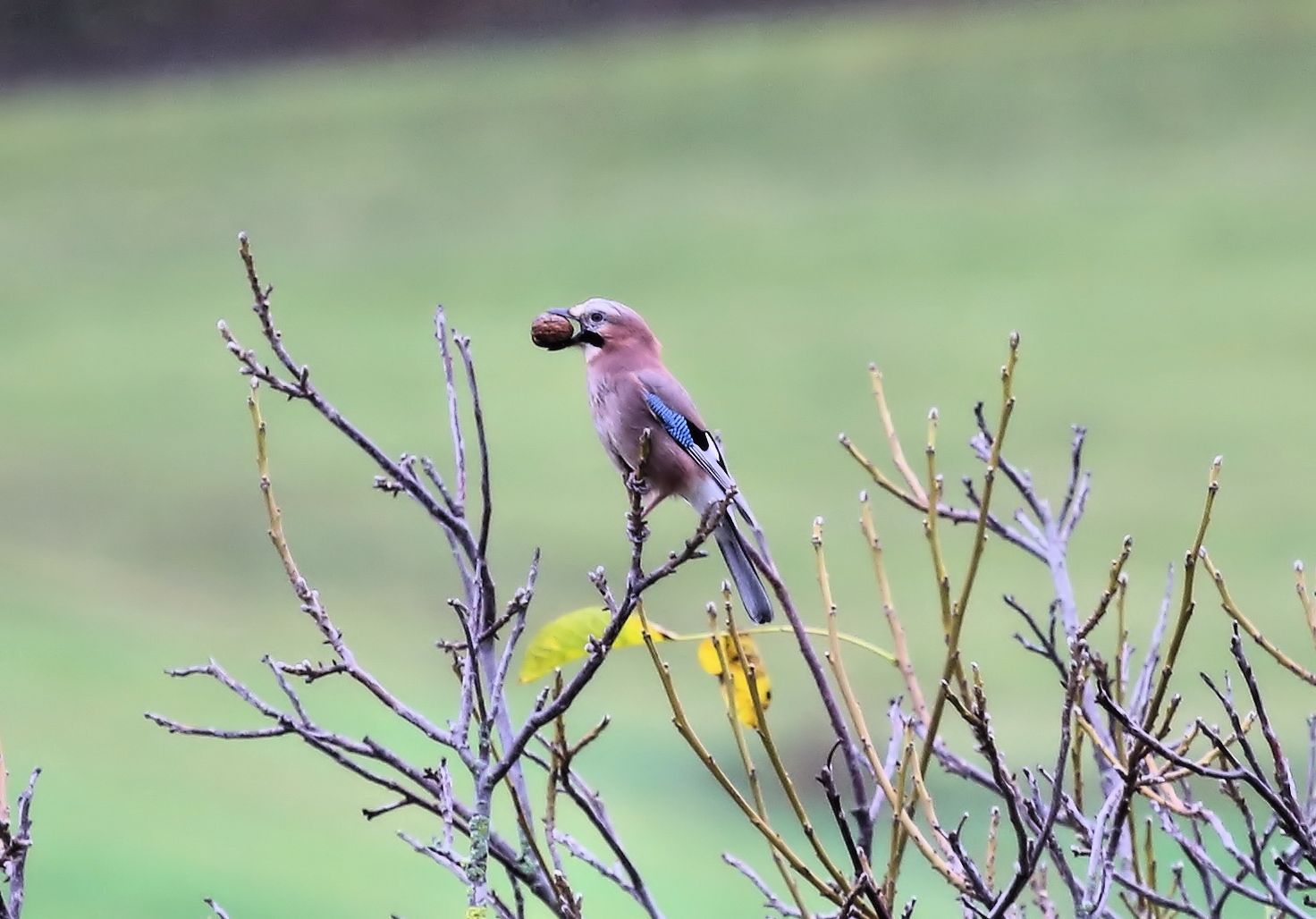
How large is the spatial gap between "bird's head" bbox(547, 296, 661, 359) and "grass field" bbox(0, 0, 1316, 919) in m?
1.99

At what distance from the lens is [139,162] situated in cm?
449

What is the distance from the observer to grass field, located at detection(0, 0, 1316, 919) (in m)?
3.35

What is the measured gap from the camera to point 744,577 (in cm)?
111

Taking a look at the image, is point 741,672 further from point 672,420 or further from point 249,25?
point 249,25

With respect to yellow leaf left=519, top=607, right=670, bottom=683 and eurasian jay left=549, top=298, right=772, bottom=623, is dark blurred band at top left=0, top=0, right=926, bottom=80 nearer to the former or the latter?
eurasian jay left=549, top=298, right=772, bottom=623

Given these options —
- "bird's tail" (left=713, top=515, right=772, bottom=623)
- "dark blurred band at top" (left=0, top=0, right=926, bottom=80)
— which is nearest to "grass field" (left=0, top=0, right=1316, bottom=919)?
Answer: "dark blurred band at top" (left=0, top=0, right=926, bottom=80)

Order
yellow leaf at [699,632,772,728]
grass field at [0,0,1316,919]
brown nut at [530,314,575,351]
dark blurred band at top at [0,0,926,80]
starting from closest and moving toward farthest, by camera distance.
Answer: yellow leaf at [699,632,772,728], brown nut at [530,314,575,351], grass field at [0,0,1316,919], dark blurred band at top at [0,0,926,80]

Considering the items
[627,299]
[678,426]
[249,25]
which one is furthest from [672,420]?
[249,25]

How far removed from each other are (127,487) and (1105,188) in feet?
8.48

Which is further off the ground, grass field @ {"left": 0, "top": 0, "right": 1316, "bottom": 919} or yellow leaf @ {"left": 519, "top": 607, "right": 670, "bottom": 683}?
grass field @ {"left": 0, "top": 0, "right": 1316, "bottom": 919}

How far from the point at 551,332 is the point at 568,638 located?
0.23 meters

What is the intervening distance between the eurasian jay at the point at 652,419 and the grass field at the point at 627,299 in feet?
6.44

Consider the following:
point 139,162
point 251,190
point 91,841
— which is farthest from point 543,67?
point 91,841

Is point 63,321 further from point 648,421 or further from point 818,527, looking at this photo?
point 818,527
